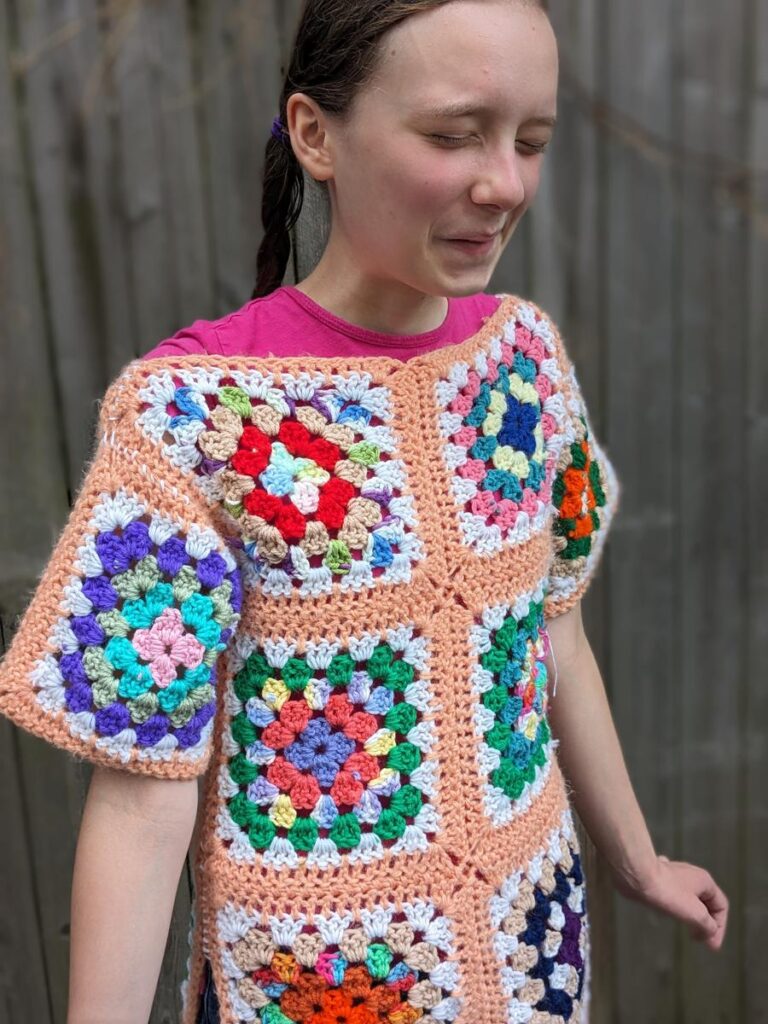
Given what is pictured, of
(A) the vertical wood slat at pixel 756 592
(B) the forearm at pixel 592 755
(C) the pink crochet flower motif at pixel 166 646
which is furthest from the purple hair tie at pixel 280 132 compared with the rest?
(A) the vertical wood slat at pixel 756 592

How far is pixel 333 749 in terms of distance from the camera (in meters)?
0.88

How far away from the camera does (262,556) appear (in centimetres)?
85

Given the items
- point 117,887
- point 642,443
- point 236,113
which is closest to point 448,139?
point 117,887

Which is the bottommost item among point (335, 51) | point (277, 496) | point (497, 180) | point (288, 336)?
point (277, 496)

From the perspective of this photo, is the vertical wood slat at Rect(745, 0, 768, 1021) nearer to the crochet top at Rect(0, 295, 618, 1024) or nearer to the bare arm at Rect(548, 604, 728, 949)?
the bare arm at Rect(548, 604, 728, 949)

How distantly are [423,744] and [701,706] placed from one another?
4.07ft

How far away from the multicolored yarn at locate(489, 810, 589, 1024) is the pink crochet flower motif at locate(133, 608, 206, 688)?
0.38 m

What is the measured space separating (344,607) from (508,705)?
0.68 feet

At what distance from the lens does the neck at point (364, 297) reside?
0.93 metres

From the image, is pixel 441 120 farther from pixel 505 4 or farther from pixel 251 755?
pixel 251 755

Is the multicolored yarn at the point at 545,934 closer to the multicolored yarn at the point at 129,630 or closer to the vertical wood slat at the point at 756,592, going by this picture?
the multicolored yarn at the point at 129,630

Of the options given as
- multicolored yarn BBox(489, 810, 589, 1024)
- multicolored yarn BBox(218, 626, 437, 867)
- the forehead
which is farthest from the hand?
the forehead

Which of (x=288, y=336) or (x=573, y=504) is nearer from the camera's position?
(x=288, y=336)

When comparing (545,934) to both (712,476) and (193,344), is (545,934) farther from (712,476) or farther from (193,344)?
(712,476)
